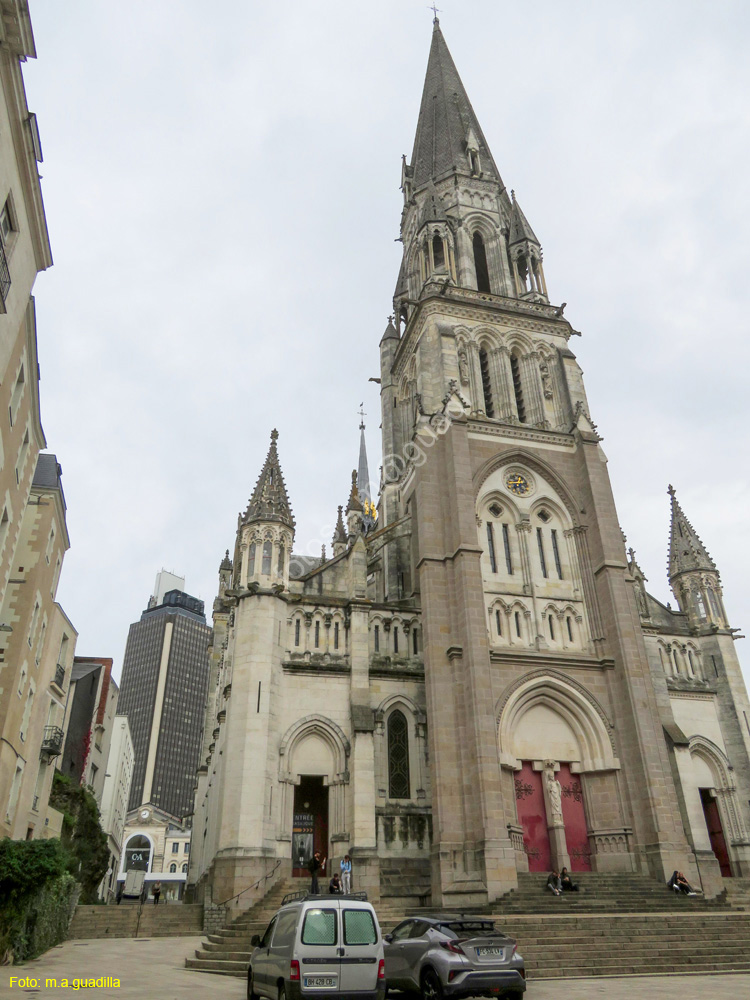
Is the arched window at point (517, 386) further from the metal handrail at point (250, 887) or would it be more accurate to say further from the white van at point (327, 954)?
the white van at point (327, 954)

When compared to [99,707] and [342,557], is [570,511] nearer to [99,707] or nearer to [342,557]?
[342,557]

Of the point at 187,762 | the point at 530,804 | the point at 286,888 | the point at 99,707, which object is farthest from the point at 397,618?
the point at 187,762

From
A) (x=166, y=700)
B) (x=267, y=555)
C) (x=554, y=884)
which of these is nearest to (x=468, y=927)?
(x=554, y=884)

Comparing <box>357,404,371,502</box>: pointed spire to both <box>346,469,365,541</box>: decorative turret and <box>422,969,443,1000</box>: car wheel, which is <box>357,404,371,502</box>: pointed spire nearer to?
<box>346,469,365,541</box>: decorative turret

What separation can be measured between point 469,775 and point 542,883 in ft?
12.5

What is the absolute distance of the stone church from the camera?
23109mm

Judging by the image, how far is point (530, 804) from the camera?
2484 centimetres

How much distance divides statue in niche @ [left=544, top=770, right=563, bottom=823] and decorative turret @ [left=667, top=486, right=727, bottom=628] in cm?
1047

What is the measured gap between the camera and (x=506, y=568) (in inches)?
1137

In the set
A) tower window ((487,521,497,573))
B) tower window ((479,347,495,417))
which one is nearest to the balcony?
tower window ((487,521,497,573))

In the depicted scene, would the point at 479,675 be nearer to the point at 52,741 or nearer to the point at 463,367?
the point at 463,367

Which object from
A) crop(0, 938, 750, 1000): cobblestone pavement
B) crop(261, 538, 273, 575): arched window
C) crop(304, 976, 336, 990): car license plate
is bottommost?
crop(0, 938, 750, 1000): cobblestone pavement

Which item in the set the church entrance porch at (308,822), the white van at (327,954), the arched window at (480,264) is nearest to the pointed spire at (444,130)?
the arched window at (480,264)

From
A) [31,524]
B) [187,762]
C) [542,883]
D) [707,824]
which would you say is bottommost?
[542,883]
